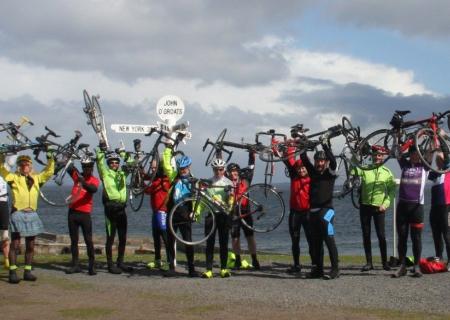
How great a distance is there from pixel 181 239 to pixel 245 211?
1573 mm

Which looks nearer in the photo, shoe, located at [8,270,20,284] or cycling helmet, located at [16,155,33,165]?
shoe, located at [8,270,20,284]

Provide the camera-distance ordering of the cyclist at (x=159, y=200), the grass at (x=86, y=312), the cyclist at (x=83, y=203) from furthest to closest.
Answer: the cyclist at (x=159, y=200)
the cyclist at (x=83, y=203)
the grass at (x=86, y=312)

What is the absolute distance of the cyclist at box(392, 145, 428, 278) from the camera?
11.7 m

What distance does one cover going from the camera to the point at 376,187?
504 inches

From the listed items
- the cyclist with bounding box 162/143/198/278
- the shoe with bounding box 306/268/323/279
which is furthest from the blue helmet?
the shoe with bounding box 306/268/323/279

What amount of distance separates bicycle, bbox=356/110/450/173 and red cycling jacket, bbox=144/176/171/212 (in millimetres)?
3763

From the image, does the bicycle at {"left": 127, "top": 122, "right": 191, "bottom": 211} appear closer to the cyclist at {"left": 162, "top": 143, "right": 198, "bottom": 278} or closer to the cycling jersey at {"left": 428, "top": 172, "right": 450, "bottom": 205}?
the cyclist at {"left": 162, "top": 143, "right": 198, "bottom": 278}

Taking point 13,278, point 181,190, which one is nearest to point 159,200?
point 181,190

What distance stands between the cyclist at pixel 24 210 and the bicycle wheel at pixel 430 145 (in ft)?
21.7

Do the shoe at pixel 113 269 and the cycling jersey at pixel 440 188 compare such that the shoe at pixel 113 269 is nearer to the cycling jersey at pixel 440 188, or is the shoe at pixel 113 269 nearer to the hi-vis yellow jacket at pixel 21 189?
the hi-vis yellow jacket at pixel 21 189

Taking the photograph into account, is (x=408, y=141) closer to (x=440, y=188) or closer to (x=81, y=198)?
(x=440, y=188)

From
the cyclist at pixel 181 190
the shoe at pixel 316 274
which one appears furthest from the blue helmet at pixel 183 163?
the shoe at pixel 316 274

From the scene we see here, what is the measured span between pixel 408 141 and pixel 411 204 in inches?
45.4

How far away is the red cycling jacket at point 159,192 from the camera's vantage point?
13141mm
